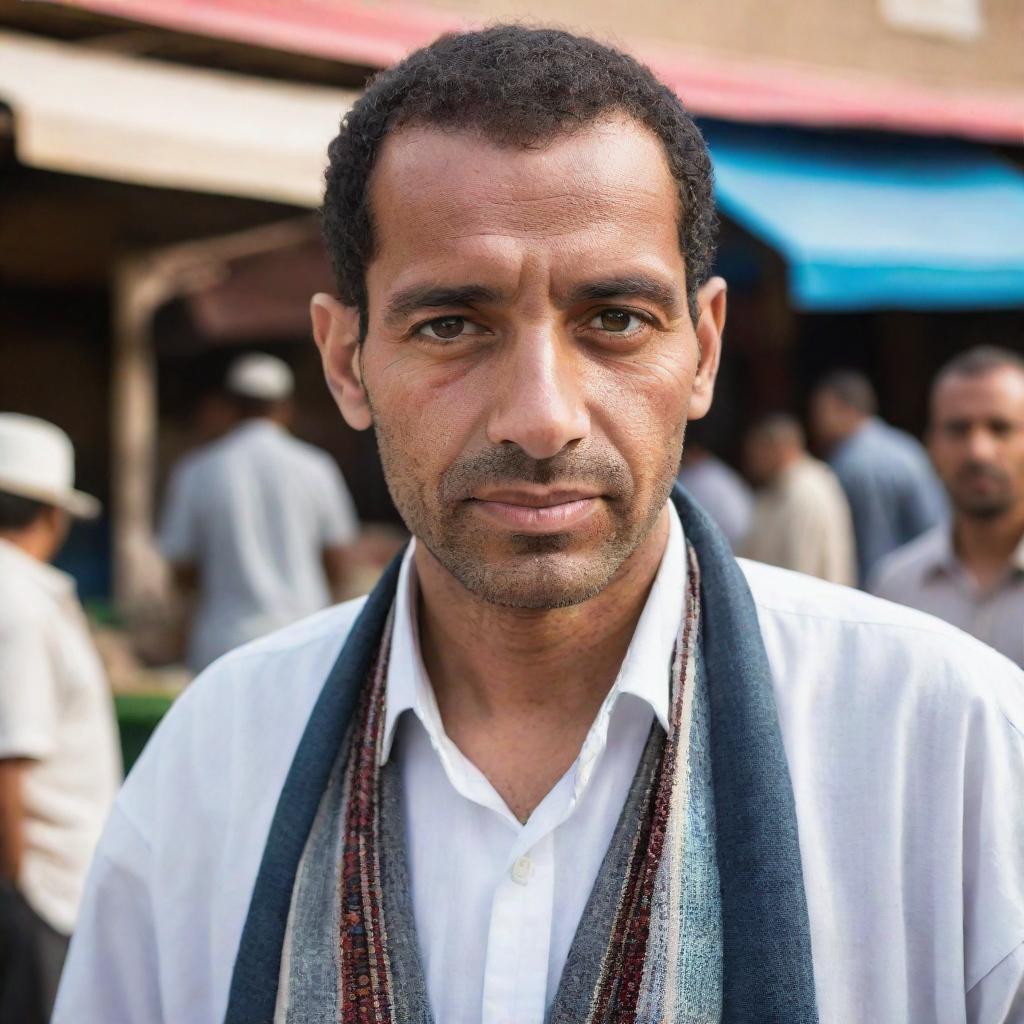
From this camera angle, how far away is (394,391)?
163 cm

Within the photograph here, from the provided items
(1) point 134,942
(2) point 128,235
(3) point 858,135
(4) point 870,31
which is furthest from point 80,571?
(1) point 134,942

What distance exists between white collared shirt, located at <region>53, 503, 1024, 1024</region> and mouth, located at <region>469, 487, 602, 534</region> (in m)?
0.29

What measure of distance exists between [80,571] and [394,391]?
914 centimetres

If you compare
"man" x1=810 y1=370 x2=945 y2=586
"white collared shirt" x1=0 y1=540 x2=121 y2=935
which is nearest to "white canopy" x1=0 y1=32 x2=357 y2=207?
"white collared shirt" x1=0 y1=540 x2=121 y2=935

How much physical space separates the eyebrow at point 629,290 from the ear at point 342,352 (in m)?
0.39

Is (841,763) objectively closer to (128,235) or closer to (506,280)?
(506,280)

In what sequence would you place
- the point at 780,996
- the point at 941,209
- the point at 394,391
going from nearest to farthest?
the point at 780,996 → the point at 394,391 → the point at 941,209

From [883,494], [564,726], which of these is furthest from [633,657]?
[883,494]

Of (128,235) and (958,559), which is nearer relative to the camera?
(958,559)

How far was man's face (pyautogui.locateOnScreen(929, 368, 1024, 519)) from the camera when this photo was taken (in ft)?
14.4

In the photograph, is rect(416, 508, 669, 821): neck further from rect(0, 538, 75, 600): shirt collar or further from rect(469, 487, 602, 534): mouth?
rect(0, 538, 75, 600): shirt collar

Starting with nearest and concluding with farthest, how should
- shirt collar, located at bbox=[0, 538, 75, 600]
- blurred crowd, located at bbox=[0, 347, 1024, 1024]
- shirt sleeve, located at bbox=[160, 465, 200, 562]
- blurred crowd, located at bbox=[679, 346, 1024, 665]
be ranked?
blurred crowd, located at bbox=[0, 347, 1024, 1024]
shirt collar, located at bbox=[0, 538, 75, 600]
blurred crowd, located at bbox=[679, 346, 1024, 665]
shirt sleeve, located at bbox=[160, 465, 200, 562]

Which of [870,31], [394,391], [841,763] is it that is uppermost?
[870,31]

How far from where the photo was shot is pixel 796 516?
6.91 metres
